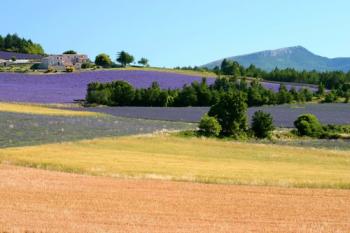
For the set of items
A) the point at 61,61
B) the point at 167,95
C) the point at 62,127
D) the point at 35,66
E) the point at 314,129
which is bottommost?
the point at 314,129

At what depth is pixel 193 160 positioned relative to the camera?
46.5 m

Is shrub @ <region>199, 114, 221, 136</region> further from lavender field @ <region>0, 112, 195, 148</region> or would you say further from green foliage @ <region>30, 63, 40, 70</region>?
green foliage @ <region>30, 63, 40, 70</region>

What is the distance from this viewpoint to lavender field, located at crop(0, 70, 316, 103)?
303 ft

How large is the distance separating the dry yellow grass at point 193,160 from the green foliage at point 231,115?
21.9ft

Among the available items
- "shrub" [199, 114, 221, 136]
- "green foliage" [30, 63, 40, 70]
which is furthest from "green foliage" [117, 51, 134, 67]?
"shrub" [199, 114, 221, 136]

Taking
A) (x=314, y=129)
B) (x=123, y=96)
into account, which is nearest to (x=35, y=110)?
(x=123, y=96)

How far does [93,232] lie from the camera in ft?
65.2

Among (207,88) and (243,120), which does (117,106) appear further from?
(243,120)

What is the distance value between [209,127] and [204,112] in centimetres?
1870

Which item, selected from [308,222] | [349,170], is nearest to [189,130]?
[349,170]

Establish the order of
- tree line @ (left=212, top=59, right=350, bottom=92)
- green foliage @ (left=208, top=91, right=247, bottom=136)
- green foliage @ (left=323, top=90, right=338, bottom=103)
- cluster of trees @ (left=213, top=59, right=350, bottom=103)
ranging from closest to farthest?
green foliage @ (left=208, top=91, right=247, bottom=136)
green foliage @ (left=323, top=90, right=338, bottom=103)
cluster of trees @ (left=213, top=59, right=350, bottom=103)
tree line @ (left=212, top=59, right=350, bottom=92)

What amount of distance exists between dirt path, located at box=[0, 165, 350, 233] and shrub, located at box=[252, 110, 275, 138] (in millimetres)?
36239

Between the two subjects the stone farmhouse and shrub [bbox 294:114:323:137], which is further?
the stone farmhouse

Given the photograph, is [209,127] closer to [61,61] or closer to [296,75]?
[296,75]
